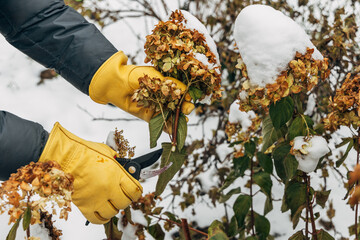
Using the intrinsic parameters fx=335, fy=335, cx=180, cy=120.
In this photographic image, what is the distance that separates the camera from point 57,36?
0.96 metres

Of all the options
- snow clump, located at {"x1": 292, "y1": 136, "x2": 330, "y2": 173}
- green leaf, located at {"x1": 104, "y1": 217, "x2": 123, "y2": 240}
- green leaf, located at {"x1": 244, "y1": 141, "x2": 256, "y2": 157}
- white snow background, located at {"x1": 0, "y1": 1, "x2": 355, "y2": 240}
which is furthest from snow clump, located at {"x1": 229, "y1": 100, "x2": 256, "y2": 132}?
white snow background, located at {"x1": 0, "y1": 1, "x2": 355, "y2": 240}

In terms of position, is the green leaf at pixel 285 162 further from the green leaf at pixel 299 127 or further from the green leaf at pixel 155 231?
the green leaf at pixel 155 231

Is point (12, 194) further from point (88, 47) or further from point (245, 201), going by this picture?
point (245, 201)

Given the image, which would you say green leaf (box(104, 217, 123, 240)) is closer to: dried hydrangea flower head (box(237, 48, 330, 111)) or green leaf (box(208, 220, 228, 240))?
green leaf (box(208, 220, 228, 240))

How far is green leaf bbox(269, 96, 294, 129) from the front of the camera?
0.78m

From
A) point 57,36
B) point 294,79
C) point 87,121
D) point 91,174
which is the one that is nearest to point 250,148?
point 294,79

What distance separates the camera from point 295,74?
2.31 ft

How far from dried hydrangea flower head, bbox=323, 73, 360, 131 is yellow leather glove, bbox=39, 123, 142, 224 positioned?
534 millimetres

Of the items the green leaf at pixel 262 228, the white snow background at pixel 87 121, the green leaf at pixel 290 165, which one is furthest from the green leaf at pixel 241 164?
the white snow background at pixel 87 121

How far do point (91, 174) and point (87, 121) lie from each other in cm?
143

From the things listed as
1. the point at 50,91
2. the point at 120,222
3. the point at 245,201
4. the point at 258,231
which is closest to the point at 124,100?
the point at 120,222

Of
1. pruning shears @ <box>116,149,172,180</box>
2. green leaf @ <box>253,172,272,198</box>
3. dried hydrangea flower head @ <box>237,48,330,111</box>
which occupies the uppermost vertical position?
dried hydrangea flower head @ <box>237,48,330,111</box>

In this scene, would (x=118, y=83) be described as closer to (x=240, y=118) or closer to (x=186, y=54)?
(x=186, y=54)

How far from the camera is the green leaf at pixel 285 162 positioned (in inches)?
34.2
